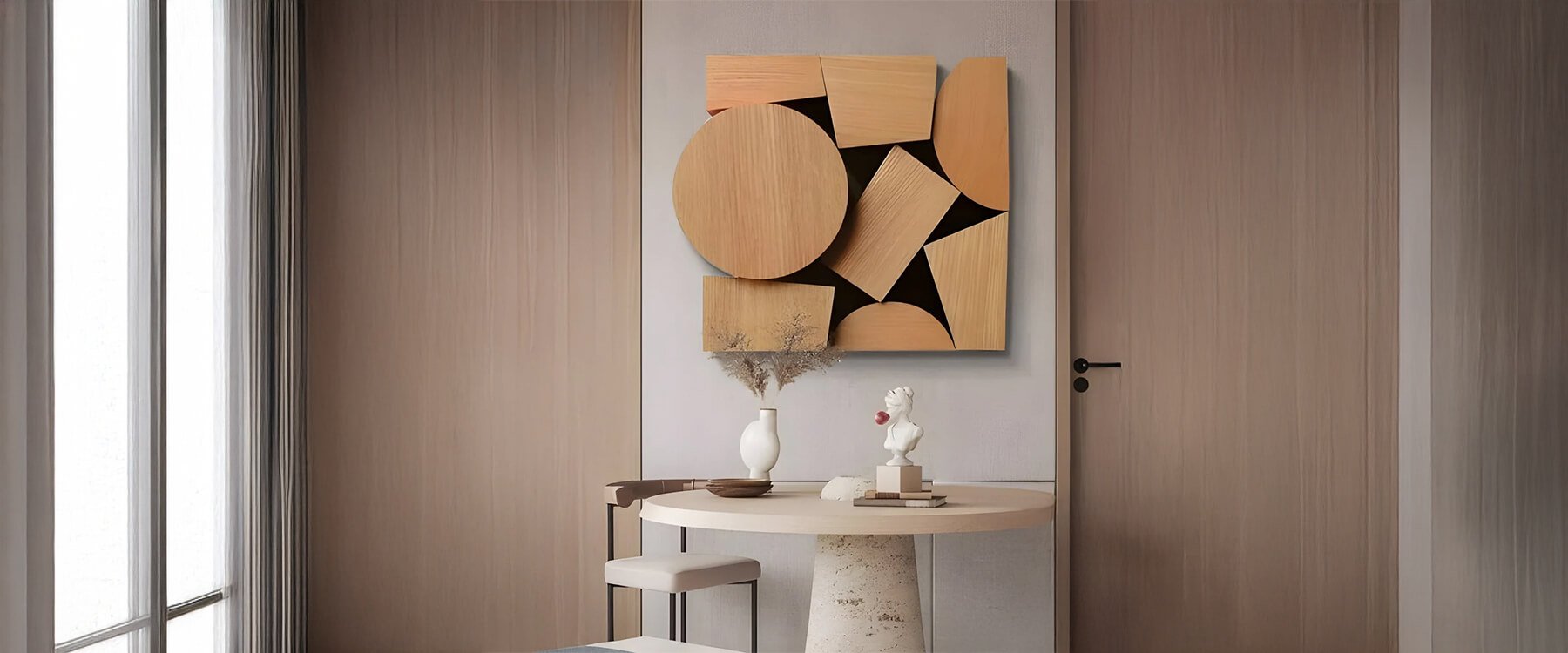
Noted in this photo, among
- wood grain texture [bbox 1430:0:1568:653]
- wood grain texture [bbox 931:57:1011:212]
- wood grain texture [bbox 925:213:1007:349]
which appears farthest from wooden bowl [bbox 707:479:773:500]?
wood grain texture [bbox 1430:0:1568:653]

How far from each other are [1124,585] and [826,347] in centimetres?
129

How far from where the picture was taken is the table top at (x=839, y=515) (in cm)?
258

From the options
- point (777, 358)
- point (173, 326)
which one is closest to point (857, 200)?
point (777, 358)

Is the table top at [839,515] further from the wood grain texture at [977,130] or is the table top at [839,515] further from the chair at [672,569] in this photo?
the wood grain texture at [977,130]

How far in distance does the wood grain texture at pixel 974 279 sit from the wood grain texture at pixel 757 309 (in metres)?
0.37

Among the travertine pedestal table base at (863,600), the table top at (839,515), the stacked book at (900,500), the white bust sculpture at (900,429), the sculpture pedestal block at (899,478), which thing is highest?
the white bust sculpture at (900,429)

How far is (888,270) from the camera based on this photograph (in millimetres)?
3553

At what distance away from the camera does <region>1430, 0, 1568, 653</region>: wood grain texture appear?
2.96m

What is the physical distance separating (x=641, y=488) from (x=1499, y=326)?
2562 mm

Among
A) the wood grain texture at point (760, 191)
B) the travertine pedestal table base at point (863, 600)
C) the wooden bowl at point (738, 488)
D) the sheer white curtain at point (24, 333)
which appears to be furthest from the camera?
the wood grain texture at point (760, 191)

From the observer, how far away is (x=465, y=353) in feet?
12.3

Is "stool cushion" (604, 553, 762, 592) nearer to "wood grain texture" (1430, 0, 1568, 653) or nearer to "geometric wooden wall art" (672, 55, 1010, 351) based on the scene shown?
"geometric wooden wall art" (672, 55, 1010, 351)

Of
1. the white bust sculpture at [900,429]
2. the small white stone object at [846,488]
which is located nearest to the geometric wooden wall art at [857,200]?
the white bust sculpture at [900,429]

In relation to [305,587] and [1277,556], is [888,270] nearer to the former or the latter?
[1277,556]
